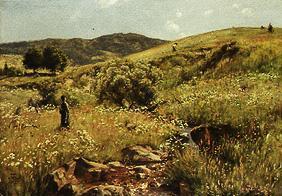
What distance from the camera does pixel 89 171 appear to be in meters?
8.65

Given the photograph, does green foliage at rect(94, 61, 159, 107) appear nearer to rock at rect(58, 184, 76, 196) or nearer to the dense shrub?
rock at rect(58, 184, 76, 196)

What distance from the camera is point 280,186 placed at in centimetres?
740

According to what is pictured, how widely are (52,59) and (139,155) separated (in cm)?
8170

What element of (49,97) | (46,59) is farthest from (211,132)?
(46,59)

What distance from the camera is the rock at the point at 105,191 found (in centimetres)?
758

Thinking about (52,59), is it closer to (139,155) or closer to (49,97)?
(49,97)

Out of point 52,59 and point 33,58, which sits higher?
point 33,58

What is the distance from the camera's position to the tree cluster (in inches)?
3533

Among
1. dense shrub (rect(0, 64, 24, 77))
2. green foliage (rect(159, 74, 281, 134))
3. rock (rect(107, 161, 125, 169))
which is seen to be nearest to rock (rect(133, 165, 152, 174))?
rock (rect(107, 161, 125, 169))

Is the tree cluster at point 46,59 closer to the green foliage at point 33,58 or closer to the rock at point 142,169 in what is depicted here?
the green foliage at point 33,58

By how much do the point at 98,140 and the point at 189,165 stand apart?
3.30 metres

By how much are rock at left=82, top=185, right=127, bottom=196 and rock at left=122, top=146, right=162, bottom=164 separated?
221 centimetres

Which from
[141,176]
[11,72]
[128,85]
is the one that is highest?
[128,85]

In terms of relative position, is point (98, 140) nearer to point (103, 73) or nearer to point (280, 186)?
point (280, 186)
